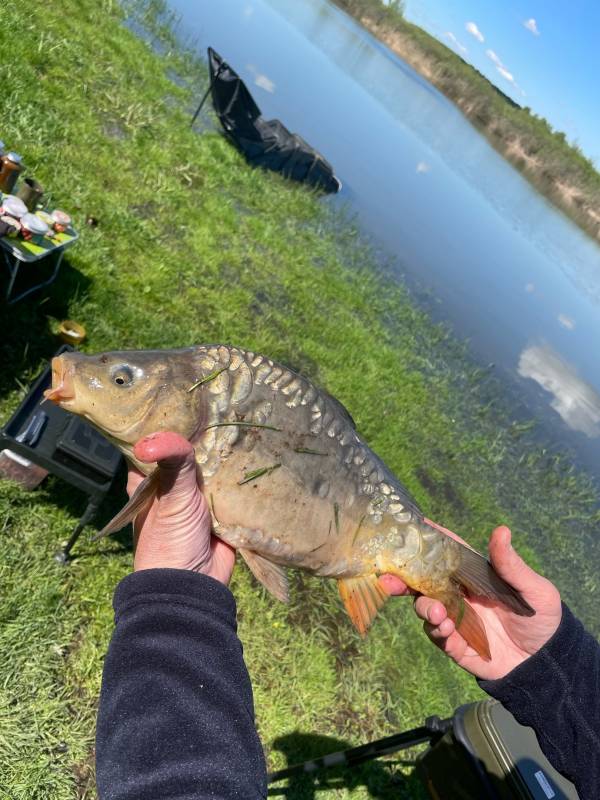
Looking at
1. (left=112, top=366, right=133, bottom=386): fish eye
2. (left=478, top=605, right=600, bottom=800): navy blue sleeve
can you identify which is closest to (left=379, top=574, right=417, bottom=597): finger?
(left=478, top=605, right=600, bottom=800): navy blue sleeve

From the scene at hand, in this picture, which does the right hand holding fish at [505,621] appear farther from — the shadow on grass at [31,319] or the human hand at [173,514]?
the shadow on grass at [31,319]

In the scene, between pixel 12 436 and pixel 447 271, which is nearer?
pixel 12 436

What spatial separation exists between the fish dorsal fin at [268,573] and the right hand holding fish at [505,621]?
643 mm

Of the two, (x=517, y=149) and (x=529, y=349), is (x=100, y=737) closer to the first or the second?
(x=529, y=349)

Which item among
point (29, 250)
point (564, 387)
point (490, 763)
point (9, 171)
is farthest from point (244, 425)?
point (564, 387)

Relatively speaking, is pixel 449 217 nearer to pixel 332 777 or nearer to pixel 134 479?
pixel 332 777

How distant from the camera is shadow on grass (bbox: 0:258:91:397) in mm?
3414

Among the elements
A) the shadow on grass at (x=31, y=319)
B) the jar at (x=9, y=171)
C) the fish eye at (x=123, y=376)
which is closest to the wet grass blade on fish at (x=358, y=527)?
the fish eye at (x=123, y=376)

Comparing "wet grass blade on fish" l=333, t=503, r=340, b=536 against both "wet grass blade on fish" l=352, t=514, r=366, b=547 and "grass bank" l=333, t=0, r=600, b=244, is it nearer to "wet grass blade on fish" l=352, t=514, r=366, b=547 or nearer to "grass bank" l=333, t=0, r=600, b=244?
"wet grass blade on fish" l=352, t=514, r=366, b=547

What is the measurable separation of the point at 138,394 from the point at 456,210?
1681 centimetres

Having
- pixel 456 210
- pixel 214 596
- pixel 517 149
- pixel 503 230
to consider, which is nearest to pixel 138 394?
pixel 214 596

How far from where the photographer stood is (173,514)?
1798 mm

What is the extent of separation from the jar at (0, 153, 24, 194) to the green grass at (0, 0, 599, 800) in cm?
69

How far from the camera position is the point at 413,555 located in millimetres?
2232
